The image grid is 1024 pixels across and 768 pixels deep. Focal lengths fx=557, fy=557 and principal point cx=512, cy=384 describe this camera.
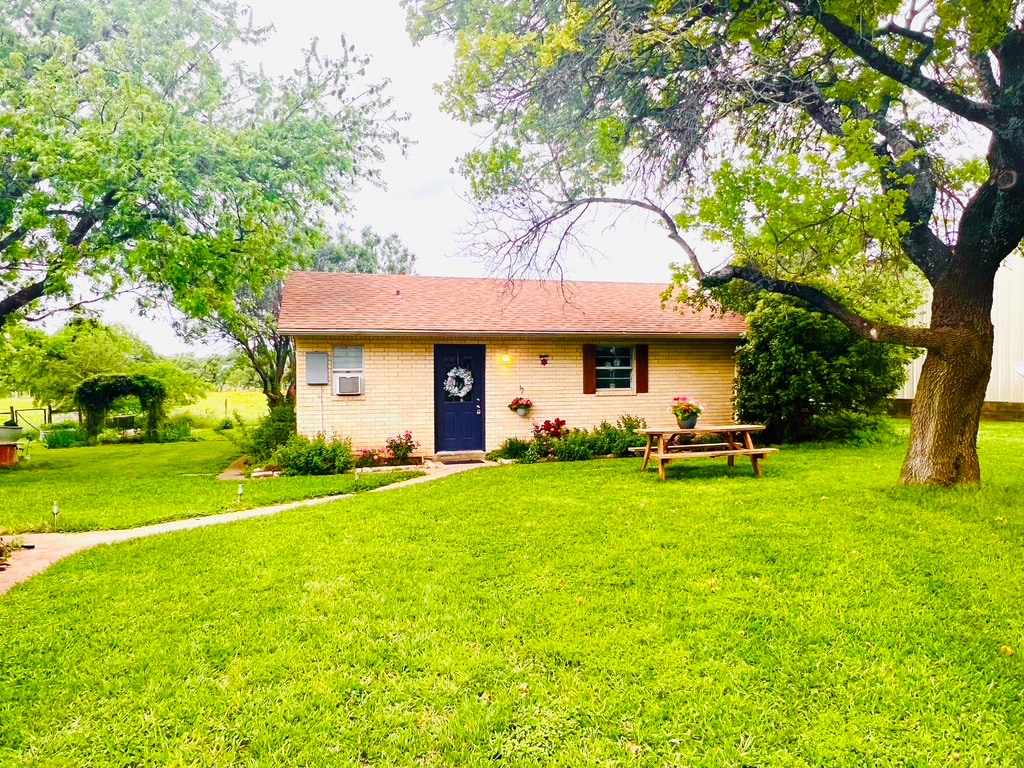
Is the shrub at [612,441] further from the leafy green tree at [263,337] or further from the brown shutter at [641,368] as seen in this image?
the leafy green tree at [263,337]

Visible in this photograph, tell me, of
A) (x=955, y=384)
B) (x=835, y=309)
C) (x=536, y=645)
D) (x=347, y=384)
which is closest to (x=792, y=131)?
(x=835, y=309)

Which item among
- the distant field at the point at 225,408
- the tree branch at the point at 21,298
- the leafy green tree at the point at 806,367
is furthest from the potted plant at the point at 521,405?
the distant field at the point at 225,408

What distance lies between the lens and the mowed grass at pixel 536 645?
2486 millimetres

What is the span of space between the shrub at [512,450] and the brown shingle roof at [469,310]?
2239 mm

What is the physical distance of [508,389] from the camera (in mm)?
11789

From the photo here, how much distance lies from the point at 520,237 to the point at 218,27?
30.1 ft

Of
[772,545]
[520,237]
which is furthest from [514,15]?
[772,545]

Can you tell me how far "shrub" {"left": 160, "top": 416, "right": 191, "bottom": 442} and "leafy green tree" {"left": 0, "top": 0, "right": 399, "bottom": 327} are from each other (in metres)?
5.88

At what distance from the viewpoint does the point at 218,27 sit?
12.0 metres

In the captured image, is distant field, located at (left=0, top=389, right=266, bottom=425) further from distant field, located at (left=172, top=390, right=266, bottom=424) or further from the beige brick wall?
the beige brick wall

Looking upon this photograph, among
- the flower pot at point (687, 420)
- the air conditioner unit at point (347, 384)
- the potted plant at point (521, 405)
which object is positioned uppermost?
the air conditioner unit at point (347, 384)

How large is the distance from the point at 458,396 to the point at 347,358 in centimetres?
235

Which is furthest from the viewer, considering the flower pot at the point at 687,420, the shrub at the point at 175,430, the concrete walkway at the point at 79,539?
the shrub at the point at 175,430

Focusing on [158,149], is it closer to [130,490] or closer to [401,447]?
[130,490]
